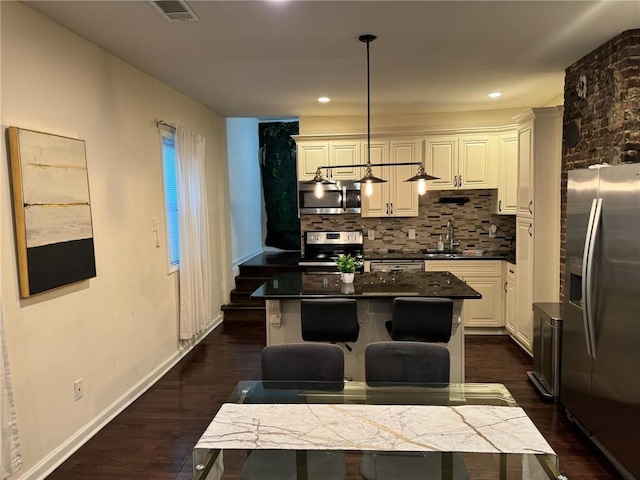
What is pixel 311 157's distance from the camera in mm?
5957

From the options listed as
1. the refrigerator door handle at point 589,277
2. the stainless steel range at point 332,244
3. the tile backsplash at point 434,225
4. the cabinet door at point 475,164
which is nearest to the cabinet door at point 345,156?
the tile backsplash at point 434,225

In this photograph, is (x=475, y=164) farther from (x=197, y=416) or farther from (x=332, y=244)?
(x=197, y=416)

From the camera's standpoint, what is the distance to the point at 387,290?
354 cm

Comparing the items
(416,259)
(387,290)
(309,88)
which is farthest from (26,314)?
(416,259)

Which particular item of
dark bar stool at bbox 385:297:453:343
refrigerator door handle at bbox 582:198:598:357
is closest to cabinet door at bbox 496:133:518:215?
refrigerator door handle at bbox 582:198:598:357

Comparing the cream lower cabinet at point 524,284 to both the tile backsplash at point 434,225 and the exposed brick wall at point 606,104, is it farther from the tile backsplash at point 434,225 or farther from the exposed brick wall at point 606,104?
the tile backsplash at point 434,225

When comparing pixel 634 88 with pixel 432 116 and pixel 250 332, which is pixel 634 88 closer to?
pixel 432 116

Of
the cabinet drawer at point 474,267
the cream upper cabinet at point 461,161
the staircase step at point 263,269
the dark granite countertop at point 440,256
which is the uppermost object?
→ the cream upper cabinet at point 461,161

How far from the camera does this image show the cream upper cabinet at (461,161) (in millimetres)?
5672

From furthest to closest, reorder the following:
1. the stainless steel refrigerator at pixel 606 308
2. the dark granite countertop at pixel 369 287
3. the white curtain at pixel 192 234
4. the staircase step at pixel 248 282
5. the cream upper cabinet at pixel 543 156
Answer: the staircase step at pixel 248 282, the white curtain at pixel 192 234, the cream upper cabinet at pixel 543 156, the dark granite countertop at pixel 369 287, the stainless steel refrigerator at pixel 606 308

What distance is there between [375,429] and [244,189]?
20.8 ft

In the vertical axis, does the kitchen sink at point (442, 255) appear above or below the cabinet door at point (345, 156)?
below

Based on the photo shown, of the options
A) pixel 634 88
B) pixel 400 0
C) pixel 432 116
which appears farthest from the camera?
pixel 432 116

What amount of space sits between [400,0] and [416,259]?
3.42 meters
